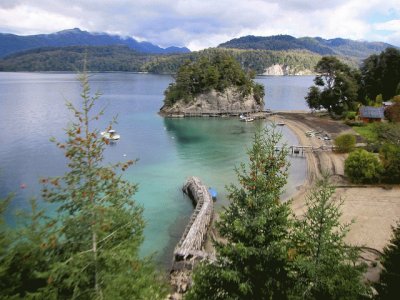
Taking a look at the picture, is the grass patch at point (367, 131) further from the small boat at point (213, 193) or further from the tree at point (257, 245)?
the tree at point (257, 245)

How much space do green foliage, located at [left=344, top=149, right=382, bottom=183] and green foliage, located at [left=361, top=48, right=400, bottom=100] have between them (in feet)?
209

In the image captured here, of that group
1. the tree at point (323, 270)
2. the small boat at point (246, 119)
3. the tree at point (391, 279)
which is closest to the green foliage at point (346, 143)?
the small boat at point (246, 119)

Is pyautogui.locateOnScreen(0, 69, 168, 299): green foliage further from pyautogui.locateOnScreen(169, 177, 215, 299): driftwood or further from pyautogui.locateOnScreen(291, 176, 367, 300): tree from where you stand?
pyautogui.locateOnScreen(169, 177, 215, 299): driftwood

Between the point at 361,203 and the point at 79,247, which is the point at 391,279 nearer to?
the point at 79,247

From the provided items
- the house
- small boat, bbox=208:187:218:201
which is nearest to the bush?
the house

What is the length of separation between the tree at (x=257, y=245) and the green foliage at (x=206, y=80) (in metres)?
93.3

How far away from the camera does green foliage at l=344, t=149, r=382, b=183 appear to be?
1647 inches

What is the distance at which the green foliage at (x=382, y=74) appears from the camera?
305 ft

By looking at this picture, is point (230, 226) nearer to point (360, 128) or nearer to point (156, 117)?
point (360, 128)

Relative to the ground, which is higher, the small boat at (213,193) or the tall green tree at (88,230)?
the tall green tree at (88,230)

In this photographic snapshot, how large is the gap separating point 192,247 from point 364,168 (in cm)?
2717

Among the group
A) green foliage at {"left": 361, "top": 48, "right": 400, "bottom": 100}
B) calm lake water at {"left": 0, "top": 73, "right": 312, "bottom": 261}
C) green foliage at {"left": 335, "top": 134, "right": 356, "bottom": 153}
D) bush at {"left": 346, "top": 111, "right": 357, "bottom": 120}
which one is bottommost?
calm lake water at {"left": 0, "top": 73, "right": 312, "bottom": 261}

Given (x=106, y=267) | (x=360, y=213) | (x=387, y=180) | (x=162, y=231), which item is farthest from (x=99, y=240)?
(x=387, y=180)

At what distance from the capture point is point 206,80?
106250mm
